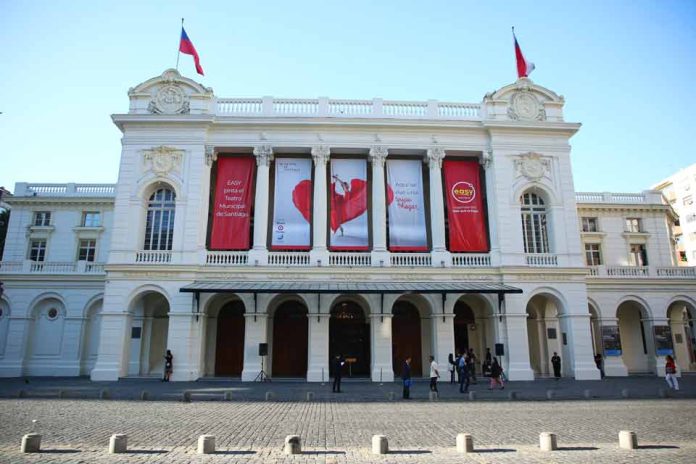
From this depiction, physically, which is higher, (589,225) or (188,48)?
(188,48)

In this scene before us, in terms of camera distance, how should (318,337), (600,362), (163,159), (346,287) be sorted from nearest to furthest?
(346,287) < (318,337) < (163,159) < (600,362)

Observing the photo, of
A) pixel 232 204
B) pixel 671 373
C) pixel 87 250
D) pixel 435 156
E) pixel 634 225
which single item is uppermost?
pixel 435 156

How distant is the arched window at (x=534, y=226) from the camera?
29.5 m

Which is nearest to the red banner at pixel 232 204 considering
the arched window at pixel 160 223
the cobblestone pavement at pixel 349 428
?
the arched window at pixel 160 223

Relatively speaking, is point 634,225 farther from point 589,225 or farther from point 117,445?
point 117,445

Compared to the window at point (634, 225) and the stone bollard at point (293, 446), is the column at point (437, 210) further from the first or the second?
the stone bollard at point (293, 446)

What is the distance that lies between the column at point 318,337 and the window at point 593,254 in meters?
21.8

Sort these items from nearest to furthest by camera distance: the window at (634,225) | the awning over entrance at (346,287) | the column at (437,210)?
the awning over entrance at (346,287) < the column at (437,210) < the window at (634,225)

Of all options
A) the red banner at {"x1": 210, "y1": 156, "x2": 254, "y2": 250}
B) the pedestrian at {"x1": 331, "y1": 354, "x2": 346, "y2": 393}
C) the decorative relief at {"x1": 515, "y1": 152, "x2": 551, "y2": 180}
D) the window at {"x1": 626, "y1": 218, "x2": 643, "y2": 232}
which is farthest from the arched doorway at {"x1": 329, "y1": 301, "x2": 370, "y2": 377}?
the window at {"x1": 626, "y1": 218, "x2": 643, "y2": 232}

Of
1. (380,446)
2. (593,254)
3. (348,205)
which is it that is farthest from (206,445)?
(593,254)

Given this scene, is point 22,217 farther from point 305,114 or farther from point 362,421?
point 362,421

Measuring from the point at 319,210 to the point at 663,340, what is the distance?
25.4 m

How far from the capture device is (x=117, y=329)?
26375 millimetres

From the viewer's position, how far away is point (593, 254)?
36.3 metres
